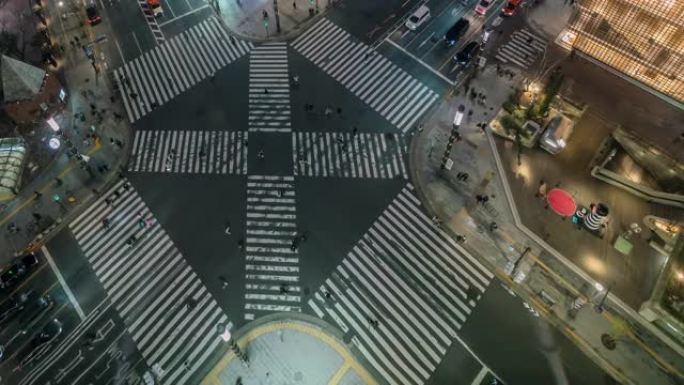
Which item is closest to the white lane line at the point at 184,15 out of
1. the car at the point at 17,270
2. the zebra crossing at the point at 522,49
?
the car at the point at 17,270

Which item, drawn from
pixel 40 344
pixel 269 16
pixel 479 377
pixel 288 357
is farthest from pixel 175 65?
pixel 479 377

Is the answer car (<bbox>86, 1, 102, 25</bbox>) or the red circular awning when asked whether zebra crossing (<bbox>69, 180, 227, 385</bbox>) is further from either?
the red circular awning

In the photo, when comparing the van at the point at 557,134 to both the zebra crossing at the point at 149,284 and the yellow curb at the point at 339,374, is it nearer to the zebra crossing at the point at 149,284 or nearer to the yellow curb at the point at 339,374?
the yellow curb at the point at 339,374

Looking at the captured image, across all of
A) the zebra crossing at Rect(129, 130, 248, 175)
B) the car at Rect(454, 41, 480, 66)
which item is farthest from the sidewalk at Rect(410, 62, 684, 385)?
the zebra crossing at Rect(129, 130, 248, 175)

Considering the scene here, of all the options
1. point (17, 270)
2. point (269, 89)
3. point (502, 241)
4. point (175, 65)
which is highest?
point (269, 89)

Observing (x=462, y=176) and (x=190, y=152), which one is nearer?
(x=462, y=176)

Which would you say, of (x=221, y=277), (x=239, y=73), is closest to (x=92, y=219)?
(x=221, y=277)

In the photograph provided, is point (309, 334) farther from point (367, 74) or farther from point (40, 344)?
point (367, 74)
